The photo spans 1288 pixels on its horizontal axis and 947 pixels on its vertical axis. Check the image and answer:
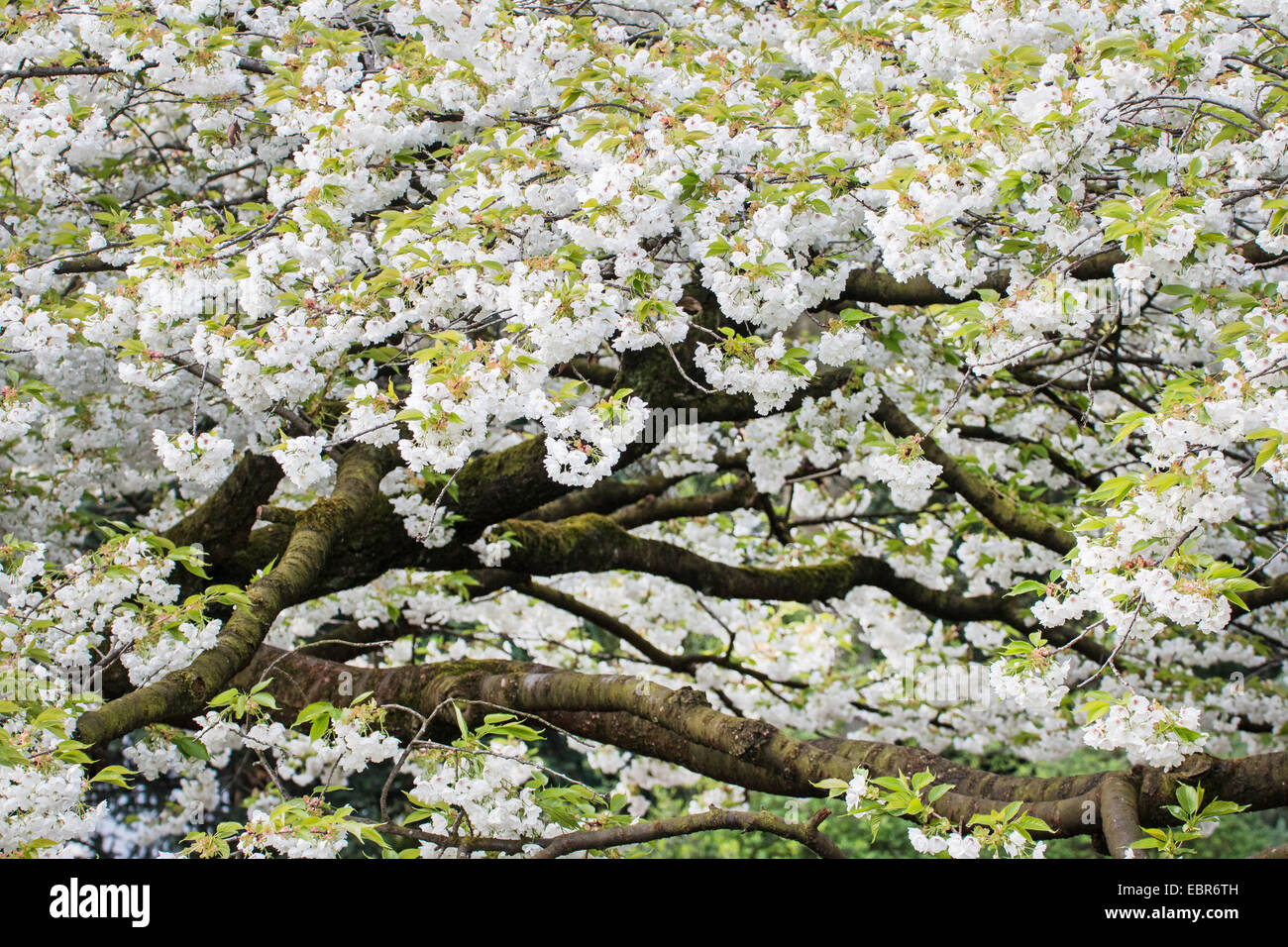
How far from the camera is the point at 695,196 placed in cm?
296

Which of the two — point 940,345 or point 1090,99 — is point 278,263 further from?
point 940,345

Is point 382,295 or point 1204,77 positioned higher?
point 1204,77

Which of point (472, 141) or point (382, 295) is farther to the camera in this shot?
point (472, 141)

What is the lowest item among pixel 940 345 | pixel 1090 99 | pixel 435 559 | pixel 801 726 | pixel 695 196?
pixel 801 726

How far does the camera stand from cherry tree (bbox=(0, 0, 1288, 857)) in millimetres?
2393

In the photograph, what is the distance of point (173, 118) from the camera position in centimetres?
482

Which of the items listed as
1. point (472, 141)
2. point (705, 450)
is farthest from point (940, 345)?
point (472, 141)

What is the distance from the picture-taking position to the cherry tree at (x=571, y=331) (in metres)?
2.39

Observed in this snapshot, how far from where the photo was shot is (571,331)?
2.62 metres
